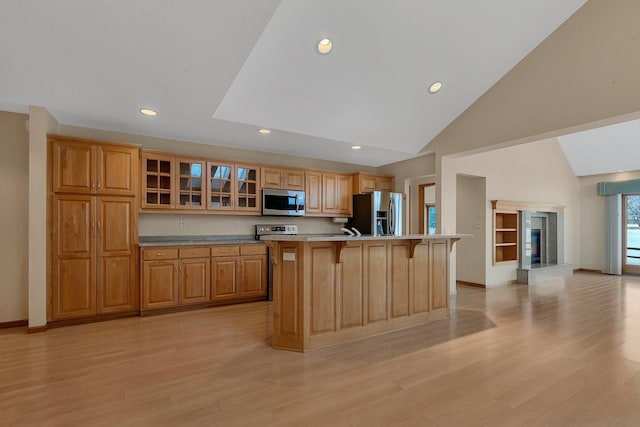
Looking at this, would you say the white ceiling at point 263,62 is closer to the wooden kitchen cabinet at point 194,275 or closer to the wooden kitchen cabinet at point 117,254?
the wooden kitchen cabinet at point 117,254

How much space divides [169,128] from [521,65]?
15.6ft

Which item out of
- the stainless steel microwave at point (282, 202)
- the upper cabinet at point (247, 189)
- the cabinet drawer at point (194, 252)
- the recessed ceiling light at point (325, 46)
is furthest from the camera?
the stainless steel microwave at point (282, 202)

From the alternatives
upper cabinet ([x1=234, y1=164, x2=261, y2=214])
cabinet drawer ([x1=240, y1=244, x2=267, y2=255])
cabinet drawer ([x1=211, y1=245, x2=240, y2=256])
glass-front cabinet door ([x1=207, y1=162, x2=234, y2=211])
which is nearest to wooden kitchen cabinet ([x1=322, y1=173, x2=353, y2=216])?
upper cabinet ([x1=234, y1=164, x2=261, y2=214])

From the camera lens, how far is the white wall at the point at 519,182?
17.7 ft

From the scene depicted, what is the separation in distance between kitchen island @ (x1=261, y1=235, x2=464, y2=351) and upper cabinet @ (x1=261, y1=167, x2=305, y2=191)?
2.40 meters

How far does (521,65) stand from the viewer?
14.0ft

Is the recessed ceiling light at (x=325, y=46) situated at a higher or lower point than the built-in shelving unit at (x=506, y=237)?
higher

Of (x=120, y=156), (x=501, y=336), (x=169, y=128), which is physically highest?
(x=169, y=128)

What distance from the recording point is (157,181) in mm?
4605

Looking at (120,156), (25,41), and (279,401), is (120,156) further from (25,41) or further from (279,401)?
(279,401)

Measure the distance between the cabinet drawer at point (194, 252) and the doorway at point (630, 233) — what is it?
9.39 meters

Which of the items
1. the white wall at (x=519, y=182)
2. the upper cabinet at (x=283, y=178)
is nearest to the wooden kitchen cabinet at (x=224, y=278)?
the upper cabinet at (x=283, y=178)

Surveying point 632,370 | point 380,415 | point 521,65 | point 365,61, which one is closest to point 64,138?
point 365,61

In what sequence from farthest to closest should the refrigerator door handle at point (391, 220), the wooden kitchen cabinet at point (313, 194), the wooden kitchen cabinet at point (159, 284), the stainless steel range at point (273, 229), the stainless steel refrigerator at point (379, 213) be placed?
the refrigerator door handle at point (391, 220) < the stainless steel refrigerator at point (379, 213) < the wooden kitchen cabinet at point (313, 194) < the stainless steel range at point (273, 229) < the wooden kitchen cabinet at point (159, 284)
